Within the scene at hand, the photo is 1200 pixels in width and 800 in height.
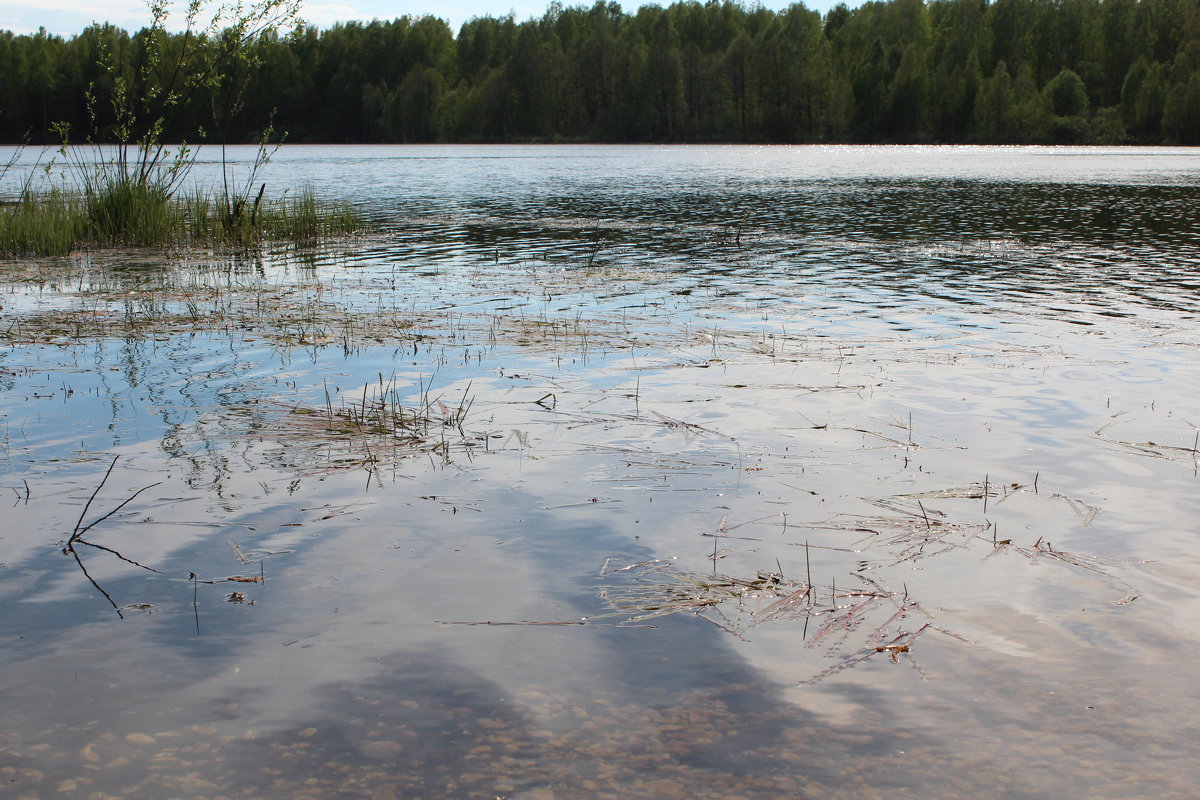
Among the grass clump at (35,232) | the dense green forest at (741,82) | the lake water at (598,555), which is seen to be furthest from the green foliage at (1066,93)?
the grass clump at (35,232)

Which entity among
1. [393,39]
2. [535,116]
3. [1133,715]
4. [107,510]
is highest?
[393,39]

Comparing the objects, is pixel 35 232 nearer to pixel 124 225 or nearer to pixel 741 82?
pixel 124 225

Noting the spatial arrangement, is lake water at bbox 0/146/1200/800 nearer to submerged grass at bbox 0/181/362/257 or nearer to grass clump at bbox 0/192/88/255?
grass clump at bbox 0/192/88/255

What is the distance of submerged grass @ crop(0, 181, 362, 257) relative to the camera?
18.7 m

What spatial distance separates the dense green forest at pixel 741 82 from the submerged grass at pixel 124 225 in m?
89.8

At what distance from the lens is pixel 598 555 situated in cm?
514

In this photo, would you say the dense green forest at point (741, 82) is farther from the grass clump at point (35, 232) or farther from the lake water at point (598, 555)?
the lake water at point (598, 555)

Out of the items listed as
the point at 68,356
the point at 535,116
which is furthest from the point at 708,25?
the point at 68,356

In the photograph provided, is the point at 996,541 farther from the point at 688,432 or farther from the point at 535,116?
the point at 535,116

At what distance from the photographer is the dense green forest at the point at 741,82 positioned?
112 meters

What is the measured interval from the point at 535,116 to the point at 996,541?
147 meters

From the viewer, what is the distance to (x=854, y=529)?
216 inches

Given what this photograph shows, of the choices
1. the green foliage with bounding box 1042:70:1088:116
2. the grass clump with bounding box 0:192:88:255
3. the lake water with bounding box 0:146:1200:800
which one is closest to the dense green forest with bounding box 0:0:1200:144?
the green foliage with bounding box 1042:70:1088:116

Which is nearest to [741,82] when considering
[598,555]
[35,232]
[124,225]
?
[124,225]
